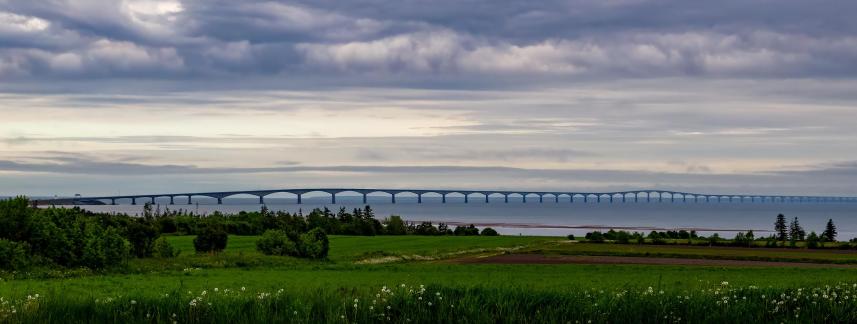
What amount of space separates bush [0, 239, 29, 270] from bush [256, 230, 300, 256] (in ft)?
64.0

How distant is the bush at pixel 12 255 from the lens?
136ft

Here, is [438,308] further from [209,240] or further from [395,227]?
[395,227]

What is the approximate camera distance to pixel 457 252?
7400 centimetres

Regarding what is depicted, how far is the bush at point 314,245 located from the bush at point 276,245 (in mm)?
663

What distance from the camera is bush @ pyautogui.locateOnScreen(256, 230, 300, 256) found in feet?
197

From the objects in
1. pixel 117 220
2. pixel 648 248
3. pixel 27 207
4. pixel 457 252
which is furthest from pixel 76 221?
pixel 648 248

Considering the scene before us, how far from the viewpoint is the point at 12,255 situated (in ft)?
137

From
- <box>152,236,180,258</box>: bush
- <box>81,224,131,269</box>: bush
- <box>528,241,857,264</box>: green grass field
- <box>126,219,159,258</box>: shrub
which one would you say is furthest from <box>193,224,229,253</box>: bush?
<box>528,241,857,264</box>: green grass field

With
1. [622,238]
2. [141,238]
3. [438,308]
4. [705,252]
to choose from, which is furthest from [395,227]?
[438,308]

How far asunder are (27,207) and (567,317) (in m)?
37.0

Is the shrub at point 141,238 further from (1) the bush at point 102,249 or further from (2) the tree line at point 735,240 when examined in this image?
(2) the tree line at point 735,240

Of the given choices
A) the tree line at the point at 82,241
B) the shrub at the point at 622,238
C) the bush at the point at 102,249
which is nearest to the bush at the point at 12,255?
the tree line at the point at 82,241

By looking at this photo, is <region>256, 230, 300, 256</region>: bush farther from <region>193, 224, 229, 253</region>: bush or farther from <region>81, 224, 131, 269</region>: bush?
<region>81, 224, 131, 269</region>: bush

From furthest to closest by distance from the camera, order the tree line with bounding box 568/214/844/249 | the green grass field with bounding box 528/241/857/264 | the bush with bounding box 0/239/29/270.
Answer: the tree line with bounding box 568/214/844/249, the green grass field with bounding box 528/241/857/264, the bush with bounding box 0/239/29/270
